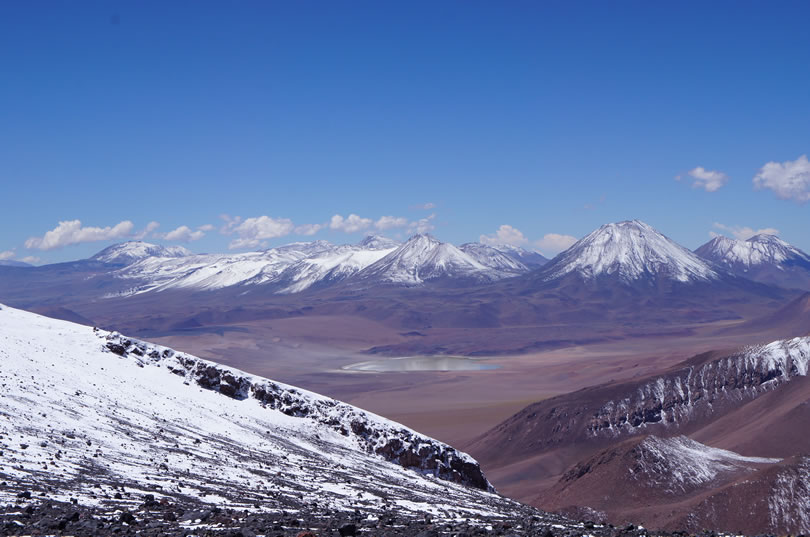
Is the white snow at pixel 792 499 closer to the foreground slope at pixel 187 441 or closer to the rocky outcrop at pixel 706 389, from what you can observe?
the foreground slope at pixel 187 441

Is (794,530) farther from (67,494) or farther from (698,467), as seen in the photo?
(67,494)

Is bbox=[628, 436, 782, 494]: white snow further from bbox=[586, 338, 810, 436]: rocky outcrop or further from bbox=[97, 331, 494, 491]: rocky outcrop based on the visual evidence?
bbox=[586, 338, 810, 436]: rocky outcrop

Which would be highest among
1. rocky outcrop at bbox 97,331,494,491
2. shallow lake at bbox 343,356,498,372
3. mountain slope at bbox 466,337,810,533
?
rocky outcrop at bbox 97,331,494,491

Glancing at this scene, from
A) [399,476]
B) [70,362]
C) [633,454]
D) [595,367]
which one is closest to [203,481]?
[399,476]

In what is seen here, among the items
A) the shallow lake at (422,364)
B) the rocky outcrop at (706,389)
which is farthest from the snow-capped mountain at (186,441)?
the shallow lake at (422,364)

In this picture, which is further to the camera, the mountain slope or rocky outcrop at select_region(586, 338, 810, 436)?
rocky outcrop at select_region(586, 338, 810, 436)

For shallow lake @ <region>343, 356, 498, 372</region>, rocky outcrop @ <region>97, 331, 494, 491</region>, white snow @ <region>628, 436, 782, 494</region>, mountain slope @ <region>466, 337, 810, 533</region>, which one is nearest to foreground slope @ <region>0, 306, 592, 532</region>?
rocky outcrop @ <region>97, 331, 494, 491</region>
